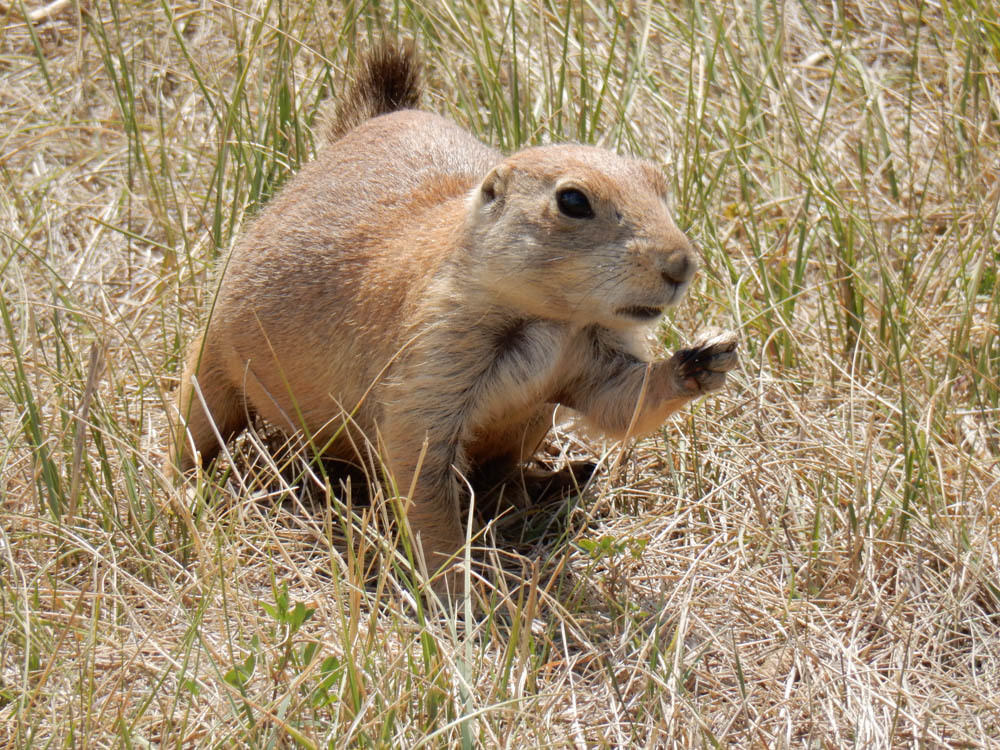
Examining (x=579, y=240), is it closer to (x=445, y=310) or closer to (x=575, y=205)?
(x=575, y=205)

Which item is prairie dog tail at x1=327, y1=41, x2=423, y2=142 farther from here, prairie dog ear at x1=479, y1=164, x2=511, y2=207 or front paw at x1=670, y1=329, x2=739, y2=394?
front paw at x1=670, y1=329, x2=739, y2=394

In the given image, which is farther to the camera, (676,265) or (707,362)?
(707,362)

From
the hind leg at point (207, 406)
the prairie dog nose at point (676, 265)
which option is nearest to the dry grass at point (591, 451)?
the hind leg at point (207, 406)

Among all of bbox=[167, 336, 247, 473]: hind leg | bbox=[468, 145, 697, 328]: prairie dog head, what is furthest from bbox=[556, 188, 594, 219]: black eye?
bbox=[167, 336, 247, 473]: hind leg

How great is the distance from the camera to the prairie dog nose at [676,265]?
12.0ft

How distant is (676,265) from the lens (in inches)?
144

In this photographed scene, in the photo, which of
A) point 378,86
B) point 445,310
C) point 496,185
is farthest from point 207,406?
point 378,86

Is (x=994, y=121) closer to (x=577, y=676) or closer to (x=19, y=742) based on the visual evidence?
A: (x=577, y=676)

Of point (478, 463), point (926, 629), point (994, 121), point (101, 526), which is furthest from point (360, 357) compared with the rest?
point (994, 121)

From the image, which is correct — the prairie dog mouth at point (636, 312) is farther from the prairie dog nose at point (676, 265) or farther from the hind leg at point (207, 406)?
the hind leg at point (207, 406)

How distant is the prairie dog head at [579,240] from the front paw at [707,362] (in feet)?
0.93

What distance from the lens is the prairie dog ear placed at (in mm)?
3992

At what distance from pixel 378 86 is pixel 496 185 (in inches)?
62.5

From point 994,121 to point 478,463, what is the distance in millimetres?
2958
